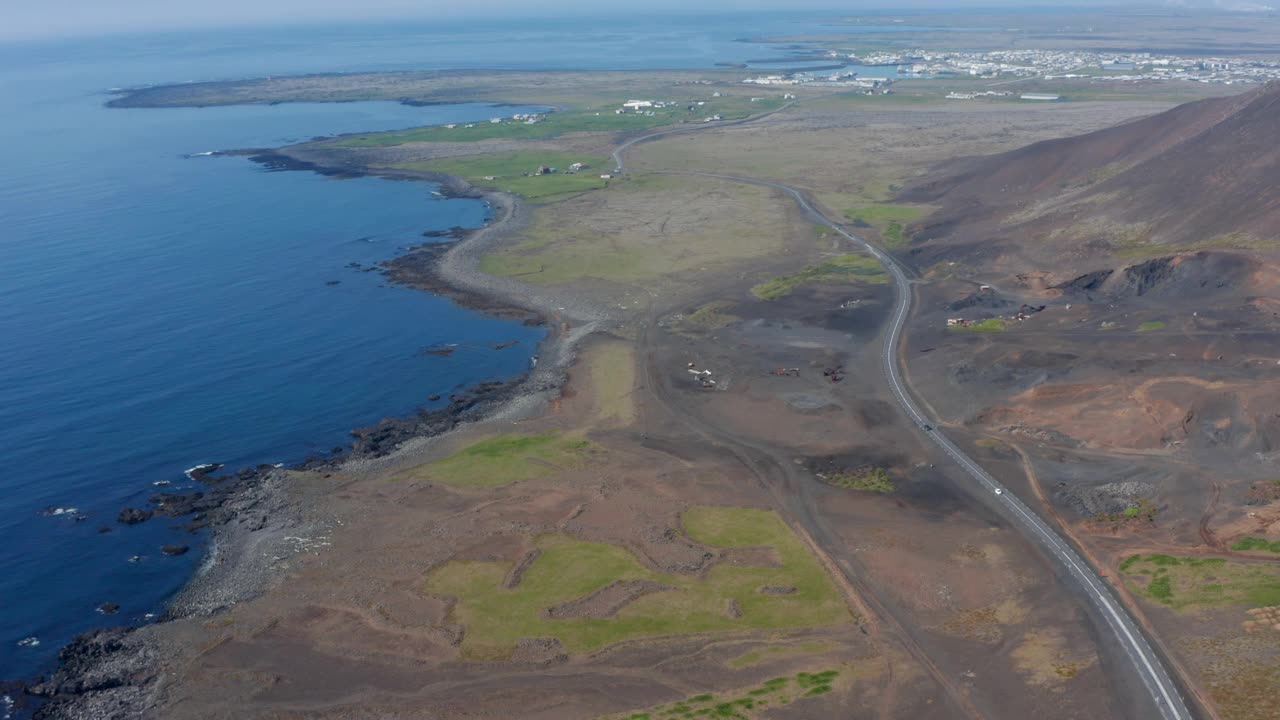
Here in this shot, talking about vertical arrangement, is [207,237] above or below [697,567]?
above

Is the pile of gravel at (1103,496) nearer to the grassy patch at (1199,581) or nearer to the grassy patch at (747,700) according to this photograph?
the grassy patch at (1199,581)

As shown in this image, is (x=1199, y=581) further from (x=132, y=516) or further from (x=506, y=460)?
(x=132, y=516)

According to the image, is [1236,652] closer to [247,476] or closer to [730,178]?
[247,476]

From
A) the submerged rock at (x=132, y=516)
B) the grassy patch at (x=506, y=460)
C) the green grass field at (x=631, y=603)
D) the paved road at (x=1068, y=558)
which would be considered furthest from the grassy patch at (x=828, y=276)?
the submerged rock at (x=132, y=516)

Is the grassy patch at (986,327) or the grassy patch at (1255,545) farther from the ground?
the grassy patch at (986,327)

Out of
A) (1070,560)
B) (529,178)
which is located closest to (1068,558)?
(1070,560)

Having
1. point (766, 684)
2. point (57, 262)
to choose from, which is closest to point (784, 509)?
point (766, 684)
